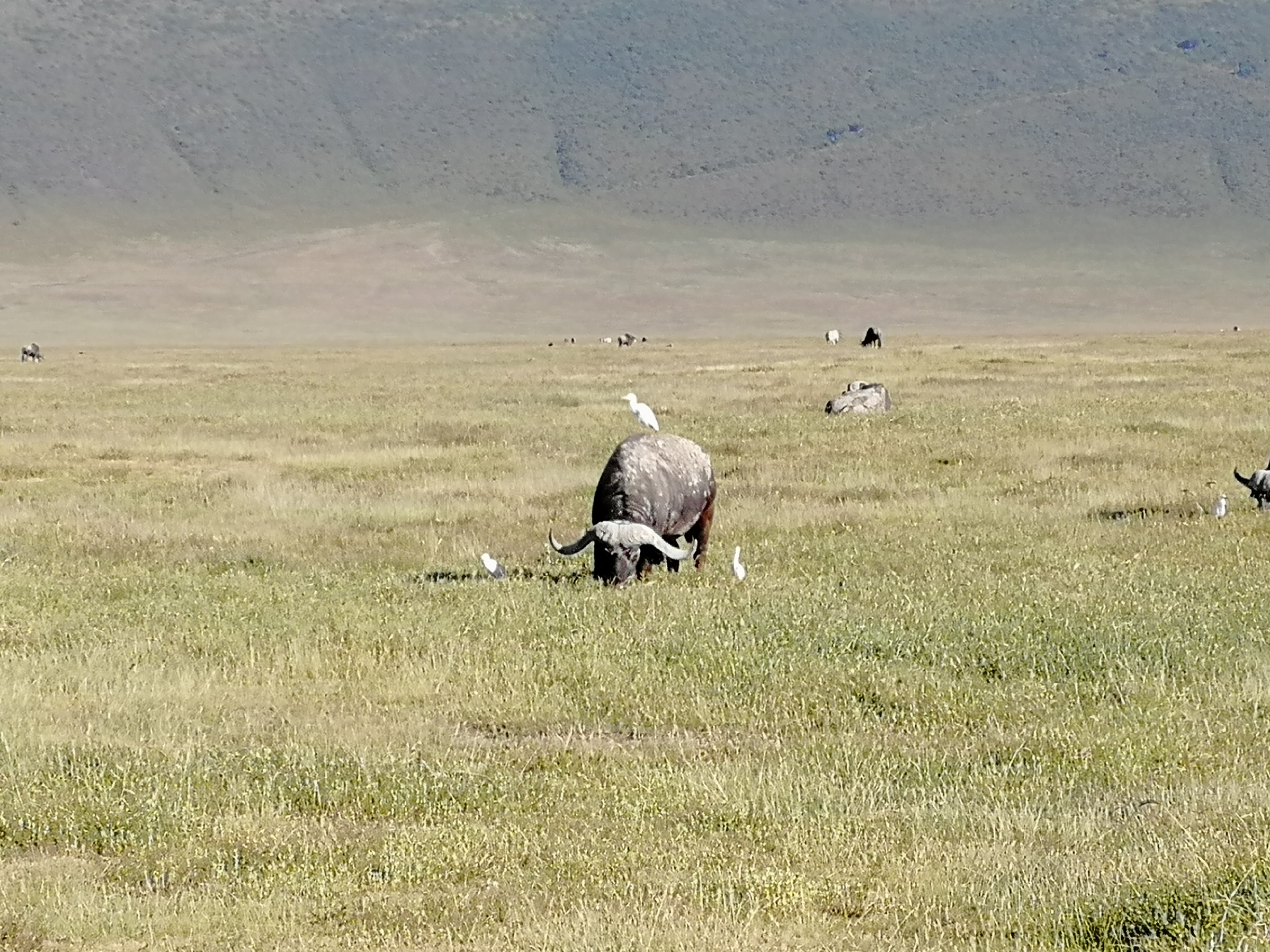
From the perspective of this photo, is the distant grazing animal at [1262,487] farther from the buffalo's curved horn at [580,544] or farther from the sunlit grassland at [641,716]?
the buffalo's curved horn at [580,544]

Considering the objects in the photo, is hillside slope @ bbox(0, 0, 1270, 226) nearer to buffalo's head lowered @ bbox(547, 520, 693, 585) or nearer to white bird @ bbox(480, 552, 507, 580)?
white bird @ bbox(480, 552, 507, 580)

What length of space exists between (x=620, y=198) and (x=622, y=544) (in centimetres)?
15224

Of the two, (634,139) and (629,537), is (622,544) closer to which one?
(629,537)

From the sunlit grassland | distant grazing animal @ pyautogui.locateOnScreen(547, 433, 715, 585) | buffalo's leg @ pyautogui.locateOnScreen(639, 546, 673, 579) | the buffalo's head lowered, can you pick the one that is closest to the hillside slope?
the sunlit grassland

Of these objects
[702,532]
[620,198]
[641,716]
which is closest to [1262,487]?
[702,532]

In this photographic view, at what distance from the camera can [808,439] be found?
90.9ft

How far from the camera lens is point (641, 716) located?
1097cm

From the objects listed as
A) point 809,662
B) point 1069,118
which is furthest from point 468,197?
point 809,662

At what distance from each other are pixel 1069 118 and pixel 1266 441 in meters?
157

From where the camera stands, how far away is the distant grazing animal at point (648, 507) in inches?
586

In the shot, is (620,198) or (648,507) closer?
(648,507)

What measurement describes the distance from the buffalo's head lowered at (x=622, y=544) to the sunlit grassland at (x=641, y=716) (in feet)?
0.90

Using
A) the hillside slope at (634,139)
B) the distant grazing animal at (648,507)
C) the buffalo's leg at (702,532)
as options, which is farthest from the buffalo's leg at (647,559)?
Answer: the hillside slope at (634,139)

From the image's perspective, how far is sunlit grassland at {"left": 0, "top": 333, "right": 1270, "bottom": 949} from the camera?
7.59 metres
